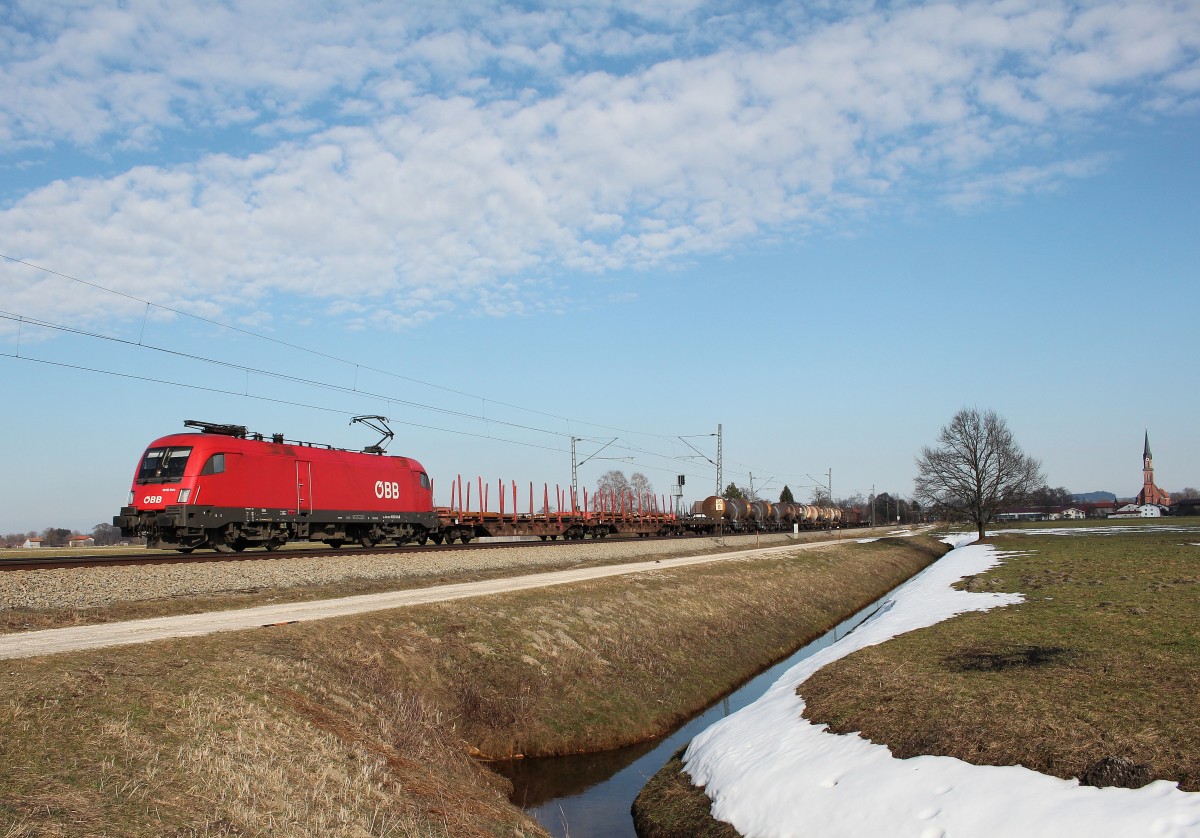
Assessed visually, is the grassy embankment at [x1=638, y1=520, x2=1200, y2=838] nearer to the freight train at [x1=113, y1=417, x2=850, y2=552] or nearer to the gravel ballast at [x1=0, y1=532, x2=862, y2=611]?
the gravel ballast at [x1=0, y1=532, x2=862, y2=611]

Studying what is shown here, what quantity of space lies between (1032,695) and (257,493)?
2512cm

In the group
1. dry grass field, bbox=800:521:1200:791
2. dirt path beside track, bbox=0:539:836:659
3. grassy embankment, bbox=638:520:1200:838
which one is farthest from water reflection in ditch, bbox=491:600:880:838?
dirt path beside track, bbox=0:539:836:659

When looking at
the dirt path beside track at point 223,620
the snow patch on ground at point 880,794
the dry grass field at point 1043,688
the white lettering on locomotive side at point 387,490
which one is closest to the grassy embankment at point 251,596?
the dirt path beside track at point 223,620

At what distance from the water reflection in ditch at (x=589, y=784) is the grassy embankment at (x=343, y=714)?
42cm

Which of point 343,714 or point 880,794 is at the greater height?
point 343,714

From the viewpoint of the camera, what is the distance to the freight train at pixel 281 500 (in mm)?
25656

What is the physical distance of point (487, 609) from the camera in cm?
1775

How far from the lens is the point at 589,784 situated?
521 inches

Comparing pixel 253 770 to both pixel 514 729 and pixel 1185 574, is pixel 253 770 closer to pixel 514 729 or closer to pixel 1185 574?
pixel 514 729

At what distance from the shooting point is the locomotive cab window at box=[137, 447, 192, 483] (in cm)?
2567

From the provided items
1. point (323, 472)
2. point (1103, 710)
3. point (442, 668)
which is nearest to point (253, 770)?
point (442, 668)

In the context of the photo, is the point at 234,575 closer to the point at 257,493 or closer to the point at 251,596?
the point at 251,596

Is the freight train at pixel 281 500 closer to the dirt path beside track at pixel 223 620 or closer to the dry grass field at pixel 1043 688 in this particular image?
the dirt path beside track at pixel 223 620

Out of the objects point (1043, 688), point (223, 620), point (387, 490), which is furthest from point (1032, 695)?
point (387, 490)
